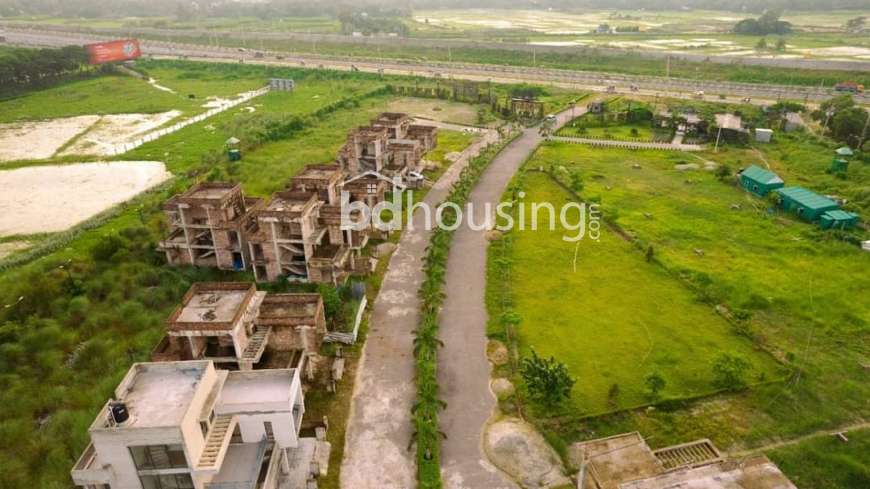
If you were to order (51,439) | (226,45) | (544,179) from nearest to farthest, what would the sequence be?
(51,439), (544,179), (226,45)

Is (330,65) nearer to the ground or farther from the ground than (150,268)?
farther from the ground

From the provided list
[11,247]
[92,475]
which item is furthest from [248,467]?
[11,247]

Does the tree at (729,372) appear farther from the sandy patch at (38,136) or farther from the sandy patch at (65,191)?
the sandy patch at (38,136)

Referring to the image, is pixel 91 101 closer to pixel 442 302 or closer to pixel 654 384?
pixel 442 302

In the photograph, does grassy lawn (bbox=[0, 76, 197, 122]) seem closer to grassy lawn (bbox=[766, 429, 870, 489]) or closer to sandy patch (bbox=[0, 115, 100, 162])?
sandy patch (bbox=[0, 115, 100, 162])

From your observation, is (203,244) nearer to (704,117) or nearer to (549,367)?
(549,367)

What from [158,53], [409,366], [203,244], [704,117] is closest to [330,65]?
[158,53]
